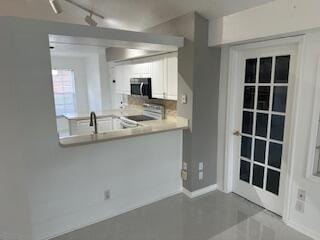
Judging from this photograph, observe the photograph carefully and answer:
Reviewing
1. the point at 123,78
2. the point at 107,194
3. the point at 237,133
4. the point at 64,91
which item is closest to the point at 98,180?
the point at 107,194

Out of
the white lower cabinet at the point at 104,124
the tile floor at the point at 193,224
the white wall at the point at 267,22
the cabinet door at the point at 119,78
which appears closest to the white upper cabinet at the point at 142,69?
the cabinet door at the point at 119,78

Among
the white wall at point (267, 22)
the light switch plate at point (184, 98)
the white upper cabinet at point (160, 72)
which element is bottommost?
the light switch plate at point (184, 98)

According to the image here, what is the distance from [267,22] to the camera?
2.31 meters

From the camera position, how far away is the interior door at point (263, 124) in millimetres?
2543

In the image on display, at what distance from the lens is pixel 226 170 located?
3252 millimetres

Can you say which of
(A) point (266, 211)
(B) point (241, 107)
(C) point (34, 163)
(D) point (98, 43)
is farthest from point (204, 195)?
(D) point (98, 43)

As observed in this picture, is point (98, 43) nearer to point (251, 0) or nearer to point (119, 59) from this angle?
point (251, 0)

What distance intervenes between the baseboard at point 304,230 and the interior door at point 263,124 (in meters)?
0.21

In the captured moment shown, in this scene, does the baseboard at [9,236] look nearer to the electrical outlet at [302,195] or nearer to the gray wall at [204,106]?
the gray wall at [204,106]

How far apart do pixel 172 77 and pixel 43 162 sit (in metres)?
2.00

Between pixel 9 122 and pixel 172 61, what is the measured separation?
2157mm

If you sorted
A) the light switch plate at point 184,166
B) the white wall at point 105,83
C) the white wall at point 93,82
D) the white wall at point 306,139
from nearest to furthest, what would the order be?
the white wall at point 306,139, the light switch plate at point 184,166, the white wall at point 105,83, the white wall at point 93,82

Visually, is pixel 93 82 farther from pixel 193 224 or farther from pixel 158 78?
pixel 193 224

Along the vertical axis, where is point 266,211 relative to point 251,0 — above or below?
below
